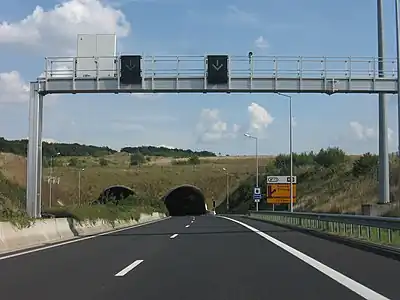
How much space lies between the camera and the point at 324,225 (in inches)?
1205

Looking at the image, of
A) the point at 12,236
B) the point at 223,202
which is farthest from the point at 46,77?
the point at 223,202

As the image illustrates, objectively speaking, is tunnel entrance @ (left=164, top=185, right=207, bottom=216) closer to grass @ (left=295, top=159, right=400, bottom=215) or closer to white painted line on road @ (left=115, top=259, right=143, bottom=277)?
grass @ (left=295, top=159, right=400, bottom=215)

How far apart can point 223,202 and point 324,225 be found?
312ft

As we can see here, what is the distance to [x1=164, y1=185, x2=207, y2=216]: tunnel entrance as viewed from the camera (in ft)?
376

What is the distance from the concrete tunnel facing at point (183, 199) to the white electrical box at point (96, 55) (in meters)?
75.2

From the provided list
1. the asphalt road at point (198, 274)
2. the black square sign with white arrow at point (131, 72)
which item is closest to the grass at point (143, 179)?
the black square sign with white arrow at point (131, 72)

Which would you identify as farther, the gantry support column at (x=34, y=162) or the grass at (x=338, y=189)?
the grass at (x=338, y=189)

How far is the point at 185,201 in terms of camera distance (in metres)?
126

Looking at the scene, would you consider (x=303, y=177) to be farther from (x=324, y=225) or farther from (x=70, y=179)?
(x=324, y=225)

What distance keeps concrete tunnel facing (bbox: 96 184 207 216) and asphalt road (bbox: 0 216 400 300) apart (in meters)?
→ 90.9

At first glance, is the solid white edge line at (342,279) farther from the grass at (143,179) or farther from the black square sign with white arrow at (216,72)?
the grass at (143,179)

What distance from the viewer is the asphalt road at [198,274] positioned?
1015 cm

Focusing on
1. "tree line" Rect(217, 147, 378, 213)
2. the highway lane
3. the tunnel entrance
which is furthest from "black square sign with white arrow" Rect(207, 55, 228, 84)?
the tunnel entrance

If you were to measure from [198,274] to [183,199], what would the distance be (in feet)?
373
